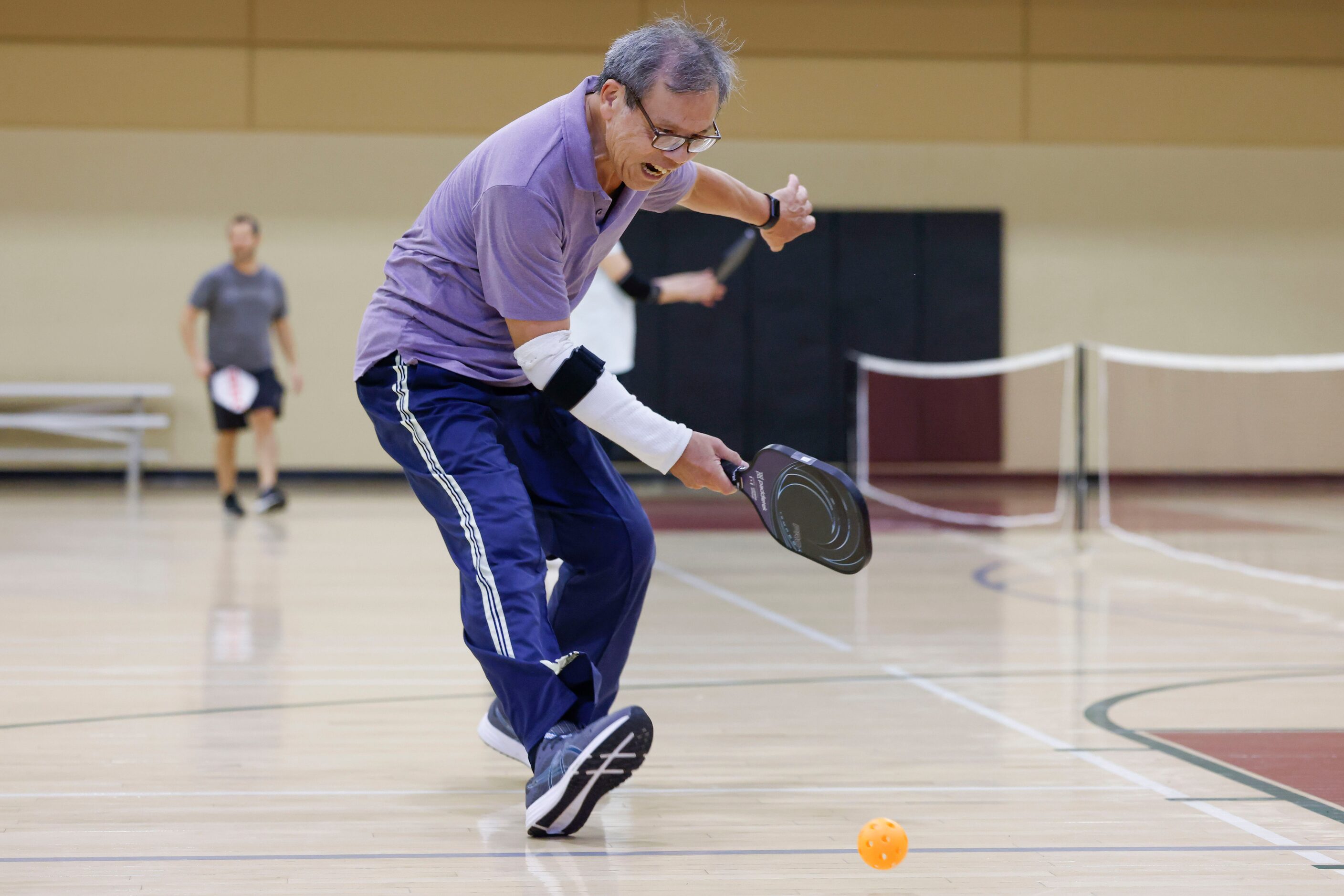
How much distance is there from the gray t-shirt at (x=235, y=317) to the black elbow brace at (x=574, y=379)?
7.96m

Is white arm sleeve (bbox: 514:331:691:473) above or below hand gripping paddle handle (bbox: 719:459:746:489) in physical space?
above

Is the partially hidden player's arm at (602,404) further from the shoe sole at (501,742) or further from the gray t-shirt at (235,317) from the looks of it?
the gray t-shirt at (235,317)

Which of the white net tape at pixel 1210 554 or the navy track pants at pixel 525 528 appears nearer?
the navy track pants at pixel 525 528

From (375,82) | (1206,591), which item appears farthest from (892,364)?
(1206,591)

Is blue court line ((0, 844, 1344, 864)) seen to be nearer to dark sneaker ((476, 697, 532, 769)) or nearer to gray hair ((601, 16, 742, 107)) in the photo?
dark sneaker ((476, 697, 532, 769))

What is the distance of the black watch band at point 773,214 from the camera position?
10.6ft

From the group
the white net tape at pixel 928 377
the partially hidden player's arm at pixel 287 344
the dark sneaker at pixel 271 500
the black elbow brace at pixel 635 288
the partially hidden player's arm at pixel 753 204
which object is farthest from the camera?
the white net tape at pixel 928 377

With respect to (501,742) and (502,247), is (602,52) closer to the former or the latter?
(501,742)

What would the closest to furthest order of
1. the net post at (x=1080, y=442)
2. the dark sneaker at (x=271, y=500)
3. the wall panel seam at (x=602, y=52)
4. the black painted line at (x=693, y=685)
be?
1. the black painted line at (x=693, y=685)
2. the net post at (x=1080, y=442)
3. the dark sneaker at (x=271, y=500)
4. the wall panel seam at (x=602, y=52)

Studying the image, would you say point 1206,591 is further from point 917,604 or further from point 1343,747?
point 1343,747

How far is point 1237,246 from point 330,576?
444 inches

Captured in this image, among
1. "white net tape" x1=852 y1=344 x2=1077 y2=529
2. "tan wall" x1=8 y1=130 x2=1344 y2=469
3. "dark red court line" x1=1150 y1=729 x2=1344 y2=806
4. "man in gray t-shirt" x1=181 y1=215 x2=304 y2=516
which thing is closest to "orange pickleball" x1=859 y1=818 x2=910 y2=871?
"dark red court line" x1=1150 y1=729 x2=1344 y2=806

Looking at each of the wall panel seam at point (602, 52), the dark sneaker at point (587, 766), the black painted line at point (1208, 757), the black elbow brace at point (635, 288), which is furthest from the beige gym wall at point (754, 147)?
the dark sneaker at point (587, 766)

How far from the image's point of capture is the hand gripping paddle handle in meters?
2.60
